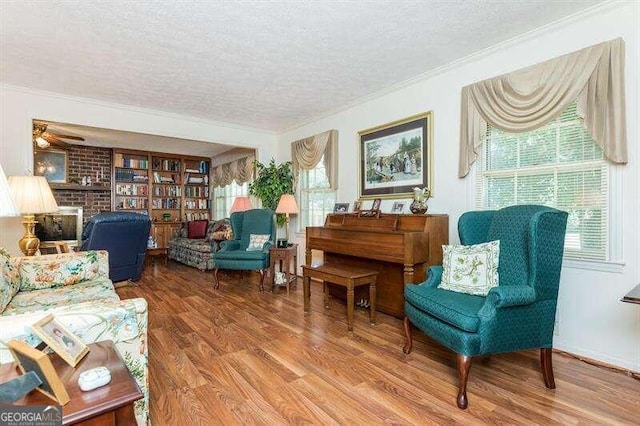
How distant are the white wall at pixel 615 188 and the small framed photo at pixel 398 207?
1.10 ft

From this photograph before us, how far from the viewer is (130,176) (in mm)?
7258

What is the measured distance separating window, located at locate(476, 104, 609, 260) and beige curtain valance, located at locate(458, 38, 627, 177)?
0.38 ft

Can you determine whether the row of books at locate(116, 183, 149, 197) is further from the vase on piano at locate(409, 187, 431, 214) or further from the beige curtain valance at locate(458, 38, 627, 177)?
the beige curtain valance at locate(458, 38, 627, 177)

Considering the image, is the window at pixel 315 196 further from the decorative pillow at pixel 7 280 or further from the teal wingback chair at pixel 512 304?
the decorative pillow at pixel 7 280

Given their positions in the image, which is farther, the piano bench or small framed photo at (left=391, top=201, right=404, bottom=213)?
small framed photo at (left=391, top=201, right=404, bottom=213)

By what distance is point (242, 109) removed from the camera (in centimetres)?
447

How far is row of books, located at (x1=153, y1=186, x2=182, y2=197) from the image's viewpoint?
7.57 meters

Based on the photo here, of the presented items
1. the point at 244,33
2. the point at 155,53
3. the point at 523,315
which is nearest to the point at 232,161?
the point at 155,53

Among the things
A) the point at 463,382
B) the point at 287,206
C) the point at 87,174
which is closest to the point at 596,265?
the point at 463,382

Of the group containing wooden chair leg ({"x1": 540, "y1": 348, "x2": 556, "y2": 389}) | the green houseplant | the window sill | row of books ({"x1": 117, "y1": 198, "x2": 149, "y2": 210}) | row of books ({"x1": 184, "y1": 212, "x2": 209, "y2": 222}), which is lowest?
wooden chair leg ({"x1": 540, "y1": 348, "x2": 556, "y2": 389})

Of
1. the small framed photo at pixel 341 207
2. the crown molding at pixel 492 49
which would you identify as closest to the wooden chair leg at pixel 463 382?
the crown molding at pixel 492 49

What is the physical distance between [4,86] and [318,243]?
390cm

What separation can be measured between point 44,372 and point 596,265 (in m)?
3.04

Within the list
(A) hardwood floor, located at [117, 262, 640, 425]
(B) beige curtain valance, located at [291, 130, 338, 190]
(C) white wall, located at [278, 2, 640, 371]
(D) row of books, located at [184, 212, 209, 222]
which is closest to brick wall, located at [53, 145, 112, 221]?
A: (D) row of books, located at [184, 212, 209, 222]
